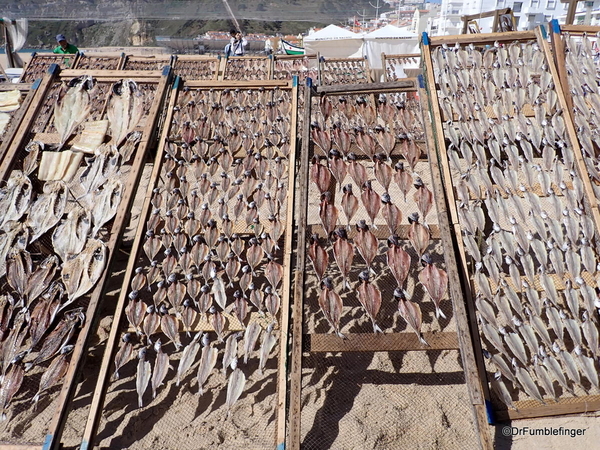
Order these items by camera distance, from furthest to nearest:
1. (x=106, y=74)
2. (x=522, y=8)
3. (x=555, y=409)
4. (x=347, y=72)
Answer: (x=522, y=8)
(x=347, y=72)
(x=106, y=74)
(x=555, y=409)

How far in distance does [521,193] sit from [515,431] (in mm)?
1583

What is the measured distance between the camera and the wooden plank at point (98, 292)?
222 cm

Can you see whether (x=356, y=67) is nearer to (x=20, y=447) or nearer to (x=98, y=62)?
(x=98, y=62)

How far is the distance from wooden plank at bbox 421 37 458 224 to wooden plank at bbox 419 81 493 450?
3 cm

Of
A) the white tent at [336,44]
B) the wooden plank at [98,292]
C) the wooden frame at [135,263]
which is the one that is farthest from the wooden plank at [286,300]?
the white tent at [336,44]

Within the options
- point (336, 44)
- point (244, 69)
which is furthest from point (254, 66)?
point (336, 44)

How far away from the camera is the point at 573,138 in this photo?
2.96m

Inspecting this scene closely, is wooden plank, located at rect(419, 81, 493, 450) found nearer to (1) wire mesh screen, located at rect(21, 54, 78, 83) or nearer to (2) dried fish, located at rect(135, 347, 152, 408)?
(2) dried fish, located at rect(135, 347, 152, 408)

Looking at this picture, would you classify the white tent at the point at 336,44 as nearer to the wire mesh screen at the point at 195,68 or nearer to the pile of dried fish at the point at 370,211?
the wire mesh screen at the point at 195,68

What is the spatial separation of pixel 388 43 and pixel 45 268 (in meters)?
18.5

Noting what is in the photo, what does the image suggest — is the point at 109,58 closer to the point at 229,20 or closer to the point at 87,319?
the point at 87,319

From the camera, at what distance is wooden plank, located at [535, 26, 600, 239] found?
2.77 m

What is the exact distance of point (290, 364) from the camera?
252cm

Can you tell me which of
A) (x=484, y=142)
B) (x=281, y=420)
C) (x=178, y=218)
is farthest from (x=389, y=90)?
(x=281, y=420)
